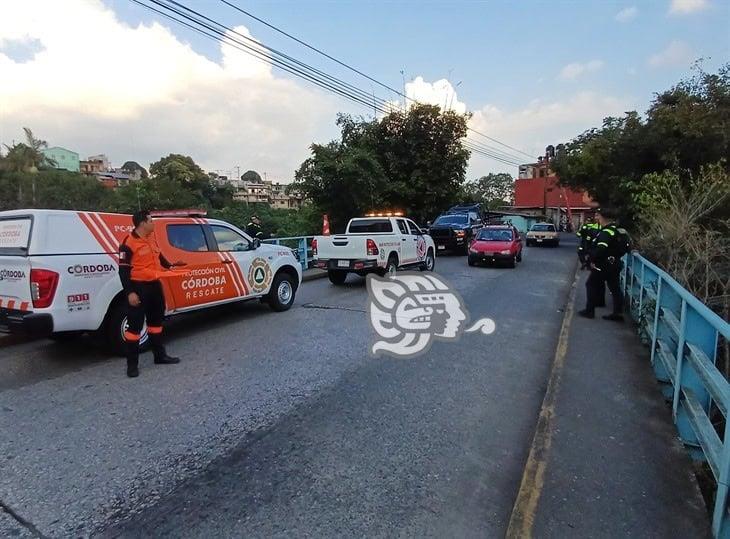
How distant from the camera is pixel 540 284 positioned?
1266 cm

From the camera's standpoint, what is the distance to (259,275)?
798cm

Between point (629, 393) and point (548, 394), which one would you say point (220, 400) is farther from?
point (629, 393)

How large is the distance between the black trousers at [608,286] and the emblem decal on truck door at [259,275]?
5.83 metres

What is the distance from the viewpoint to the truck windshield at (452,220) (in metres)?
22.5

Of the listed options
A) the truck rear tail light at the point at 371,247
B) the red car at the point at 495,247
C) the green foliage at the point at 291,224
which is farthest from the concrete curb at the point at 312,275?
the red car at the point at 495,247

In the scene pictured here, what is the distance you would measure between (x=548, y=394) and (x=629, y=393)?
0.86 meters

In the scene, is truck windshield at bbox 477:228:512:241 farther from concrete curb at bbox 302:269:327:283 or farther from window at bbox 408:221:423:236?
concrete curb at bbox 302:269:327:283

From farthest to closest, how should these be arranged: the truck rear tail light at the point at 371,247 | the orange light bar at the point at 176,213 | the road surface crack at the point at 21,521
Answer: the truck rear tail light at the point at 371,247
the orange light bar at the point at 176,213
the road surface crack at the point at 21,521

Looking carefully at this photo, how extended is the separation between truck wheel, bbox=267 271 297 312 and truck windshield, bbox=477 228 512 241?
33.3 ft

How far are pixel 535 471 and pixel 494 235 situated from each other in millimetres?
14761

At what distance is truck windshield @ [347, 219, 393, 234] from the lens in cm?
1281

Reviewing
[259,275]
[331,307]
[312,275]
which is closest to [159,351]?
[259,275]

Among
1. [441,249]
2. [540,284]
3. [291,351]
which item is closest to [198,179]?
[441,249]

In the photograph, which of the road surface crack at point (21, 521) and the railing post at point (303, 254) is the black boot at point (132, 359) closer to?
the road surface crack at point (21, 521)
